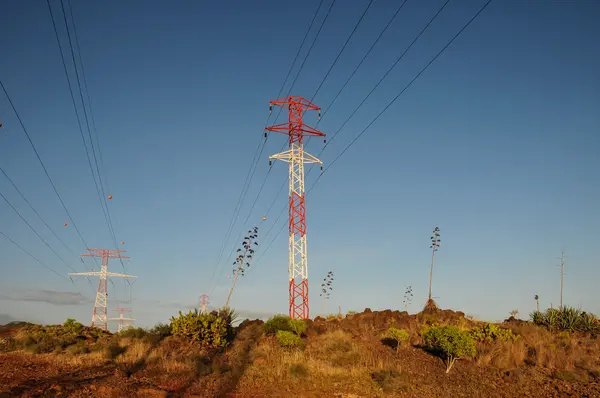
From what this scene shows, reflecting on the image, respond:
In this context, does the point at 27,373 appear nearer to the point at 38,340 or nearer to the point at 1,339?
the point at 38,340

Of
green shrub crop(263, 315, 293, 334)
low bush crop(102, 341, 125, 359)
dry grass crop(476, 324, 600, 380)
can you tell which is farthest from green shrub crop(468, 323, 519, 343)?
low bush crop(102, 341, 125, 359)

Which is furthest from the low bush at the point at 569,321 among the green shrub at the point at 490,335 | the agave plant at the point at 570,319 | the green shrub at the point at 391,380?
the green shrub at the point at 391,380

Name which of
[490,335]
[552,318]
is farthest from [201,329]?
[552,318]

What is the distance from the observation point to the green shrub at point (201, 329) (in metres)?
28.0

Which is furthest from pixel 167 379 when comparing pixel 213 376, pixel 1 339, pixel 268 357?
pixel 1 339

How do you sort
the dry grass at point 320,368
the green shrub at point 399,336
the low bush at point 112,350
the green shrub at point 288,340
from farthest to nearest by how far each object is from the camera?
the green shrub at point 399,336, the green shrub at point 288,340, the low bush at point 112,350, the dry grass at point 320,368

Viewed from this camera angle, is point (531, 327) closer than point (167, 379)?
No

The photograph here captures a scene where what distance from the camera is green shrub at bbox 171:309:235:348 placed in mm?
28006

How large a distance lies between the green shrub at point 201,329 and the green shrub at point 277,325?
3386mm

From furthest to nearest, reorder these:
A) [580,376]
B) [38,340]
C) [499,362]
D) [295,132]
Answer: [295,132] < [38,340] < [499,362] < [580,376]

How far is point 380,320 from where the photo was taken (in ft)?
124

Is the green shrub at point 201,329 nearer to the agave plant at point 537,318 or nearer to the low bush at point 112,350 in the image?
the low bush at point 112,350

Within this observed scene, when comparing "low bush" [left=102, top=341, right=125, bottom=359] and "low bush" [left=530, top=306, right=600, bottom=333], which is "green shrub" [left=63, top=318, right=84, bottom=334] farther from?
"low bush" [left=530, top=306, right=600, bottom=333]

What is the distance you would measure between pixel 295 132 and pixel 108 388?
2439 cm
